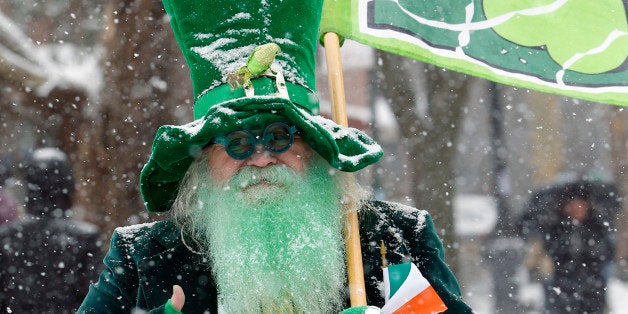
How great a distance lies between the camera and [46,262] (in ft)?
22.5

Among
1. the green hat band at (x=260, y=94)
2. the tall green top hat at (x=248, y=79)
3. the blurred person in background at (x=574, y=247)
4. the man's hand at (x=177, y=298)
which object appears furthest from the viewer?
the blurred person in background at (x=574, y=247)

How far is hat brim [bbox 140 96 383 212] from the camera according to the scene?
3324 millimetres

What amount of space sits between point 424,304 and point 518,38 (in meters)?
1.42

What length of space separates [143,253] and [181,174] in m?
0.32

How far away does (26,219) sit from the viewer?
715 centimetres

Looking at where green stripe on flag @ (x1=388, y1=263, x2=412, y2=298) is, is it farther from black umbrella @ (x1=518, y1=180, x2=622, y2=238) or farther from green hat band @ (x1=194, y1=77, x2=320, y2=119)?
black umbrella @ (x1=518, y1=180, x2=622, y2=238)

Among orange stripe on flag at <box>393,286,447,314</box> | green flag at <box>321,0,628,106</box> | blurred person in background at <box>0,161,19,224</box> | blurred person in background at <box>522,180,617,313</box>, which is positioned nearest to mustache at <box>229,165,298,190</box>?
orange stripe on flag at <box>393,286,447,314</box>

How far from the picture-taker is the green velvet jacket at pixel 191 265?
3506 mm

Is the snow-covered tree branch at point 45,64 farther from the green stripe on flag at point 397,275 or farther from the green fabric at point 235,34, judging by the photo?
the green stripe on flag at point 397,275

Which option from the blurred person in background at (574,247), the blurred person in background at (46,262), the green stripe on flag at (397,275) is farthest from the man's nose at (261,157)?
the blurred person in background at (574,247)

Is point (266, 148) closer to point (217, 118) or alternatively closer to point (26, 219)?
point (217, 118)

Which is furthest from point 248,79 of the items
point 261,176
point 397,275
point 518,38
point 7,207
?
point 7,207

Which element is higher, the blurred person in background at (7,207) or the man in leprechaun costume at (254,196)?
the man in leprechaun costume at (254,196)

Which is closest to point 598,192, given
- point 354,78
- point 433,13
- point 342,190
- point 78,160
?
point 78,160
